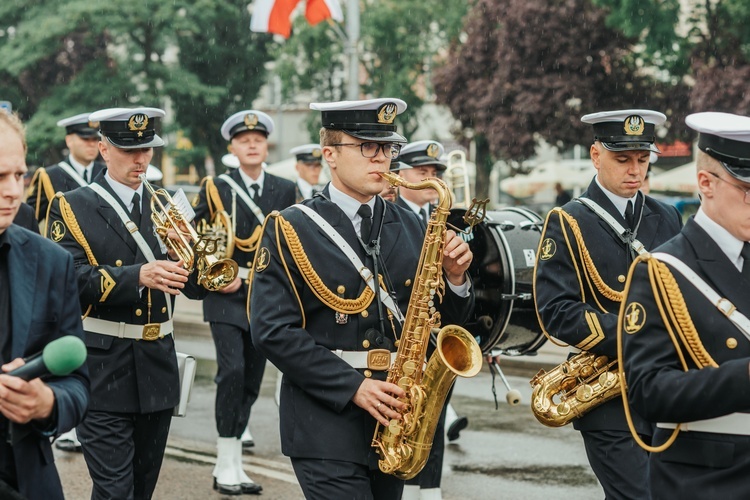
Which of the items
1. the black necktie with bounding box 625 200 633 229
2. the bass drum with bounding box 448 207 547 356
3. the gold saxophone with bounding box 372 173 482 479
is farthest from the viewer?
the bass drum with bounding box 448 207 547 356

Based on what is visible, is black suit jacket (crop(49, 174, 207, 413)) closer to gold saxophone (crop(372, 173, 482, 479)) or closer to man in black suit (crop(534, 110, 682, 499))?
gold saxophone (crop(372, 173, 482, 479))

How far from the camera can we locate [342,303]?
4941mm

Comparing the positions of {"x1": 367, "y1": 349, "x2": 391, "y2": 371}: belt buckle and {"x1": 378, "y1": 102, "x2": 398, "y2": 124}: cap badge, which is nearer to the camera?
{"x1": 367, "y1": 349, "x2": 391, "y2": 371}: belt buckle

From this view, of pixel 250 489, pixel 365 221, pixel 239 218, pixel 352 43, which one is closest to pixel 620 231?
pixel 365 221

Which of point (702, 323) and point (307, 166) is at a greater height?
point (702, 323)

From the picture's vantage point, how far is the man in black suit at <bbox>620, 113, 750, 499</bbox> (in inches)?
148

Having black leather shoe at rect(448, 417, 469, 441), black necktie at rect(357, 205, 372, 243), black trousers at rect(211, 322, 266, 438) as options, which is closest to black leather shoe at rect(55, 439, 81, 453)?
black trousers at rect(211, 322, 266, 438)

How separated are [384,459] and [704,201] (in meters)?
1.70

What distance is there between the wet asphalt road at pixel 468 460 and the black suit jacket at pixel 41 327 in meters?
4.37

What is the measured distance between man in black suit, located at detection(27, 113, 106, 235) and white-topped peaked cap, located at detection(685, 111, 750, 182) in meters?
6.83

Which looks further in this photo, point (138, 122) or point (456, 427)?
point (456, 427)

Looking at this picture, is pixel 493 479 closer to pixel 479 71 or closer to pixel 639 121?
pixel 639 121

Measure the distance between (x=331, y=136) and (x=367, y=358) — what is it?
37.6 inches

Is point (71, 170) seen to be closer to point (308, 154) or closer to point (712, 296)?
point (308, 154)
